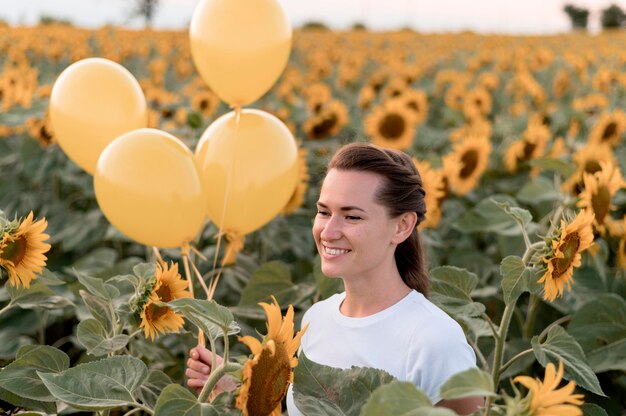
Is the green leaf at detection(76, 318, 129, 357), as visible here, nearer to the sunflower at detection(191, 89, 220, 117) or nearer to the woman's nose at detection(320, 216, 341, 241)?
the woman's nose at detection(320, 216, 341, 241)

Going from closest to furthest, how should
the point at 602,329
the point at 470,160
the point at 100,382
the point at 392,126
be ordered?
the point at 100,382 < the point at 602,329 < the point at 470,160 < the point at 392,126

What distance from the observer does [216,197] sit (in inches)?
71.0

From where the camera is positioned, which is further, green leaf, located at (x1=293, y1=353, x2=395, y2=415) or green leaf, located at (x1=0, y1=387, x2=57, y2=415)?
green leaf, located at (x1=0, y1=387, x2=57, y2=415)

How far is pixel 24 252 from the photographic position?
1464 mm

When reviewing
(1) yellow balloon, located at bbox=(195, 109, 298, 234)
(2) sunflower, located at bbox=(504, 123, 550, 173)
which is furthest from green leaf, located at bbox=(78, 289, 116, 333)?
(2) sunflower, located at bbox=(504, 123, 550, 173)

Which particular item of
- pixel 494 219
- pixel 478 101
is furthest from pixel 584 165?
pixel 478 101

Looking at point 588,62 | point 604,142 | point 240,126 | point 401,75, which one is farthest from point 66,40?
point 240,126

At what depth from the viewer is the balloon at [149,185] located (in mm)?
1594

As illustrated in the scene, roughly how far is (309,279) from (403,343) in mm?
968

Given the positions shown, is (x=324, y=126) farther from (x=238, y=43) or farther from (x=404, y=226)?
(x=404, y=226)

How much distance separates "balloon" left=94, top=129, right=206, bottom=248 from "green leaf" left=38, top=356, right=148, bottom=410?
1.53 feet

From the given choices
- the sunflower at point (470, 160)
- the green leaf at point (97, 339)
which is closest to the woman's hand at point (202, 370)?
the green leaf at point (97, 339)

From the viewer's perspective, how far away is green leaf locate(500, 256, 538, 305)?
147cm

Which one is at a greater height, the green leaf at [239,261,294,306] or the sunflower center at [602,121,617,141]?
the sunflower center at [602,121,617,141]
